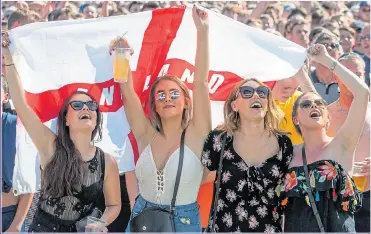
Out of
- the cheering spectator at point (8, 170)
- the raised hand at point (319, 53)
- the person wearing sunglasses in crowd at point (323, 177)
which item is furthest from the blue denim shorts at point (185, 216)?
the cheering spectator at point (8, 170)

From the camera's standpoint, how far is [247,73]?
567 cm

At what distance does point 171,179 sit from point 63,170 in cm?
60

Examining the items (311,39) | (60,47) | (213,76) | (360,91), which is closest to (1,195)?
(60,47)

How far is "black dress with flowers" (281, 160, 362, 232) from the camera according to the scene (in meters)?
4.81

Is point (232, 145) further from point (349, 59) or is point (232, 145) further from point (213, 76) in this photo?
point (349, 59)

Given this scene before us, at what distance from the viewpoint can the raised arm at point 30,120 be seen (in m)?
5.10

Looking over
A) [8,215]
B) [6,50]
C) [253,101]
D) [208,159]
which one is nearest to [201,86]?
[253,101]

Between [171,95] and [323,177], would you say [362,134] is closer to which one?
[323,177]

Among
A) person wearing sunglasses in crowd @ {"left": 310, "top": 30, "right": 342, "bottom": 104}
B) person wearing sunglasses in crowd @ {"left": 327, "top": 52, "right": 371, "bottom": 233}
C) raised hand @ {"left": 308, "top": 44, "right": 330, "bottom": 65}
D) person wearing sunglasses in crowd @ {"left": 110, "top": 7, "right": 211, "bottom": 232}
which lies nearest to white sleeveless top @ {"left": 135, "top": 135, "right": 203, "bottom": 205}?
person wearing sunglasses in crowd @ {"left": 110, "top": 7, "right": 211, "bottom": 232}

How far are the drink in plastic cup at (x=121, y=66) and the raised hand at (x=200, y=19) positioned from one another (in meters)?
0.45

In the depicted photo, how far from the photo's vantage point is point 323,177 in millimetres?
4820

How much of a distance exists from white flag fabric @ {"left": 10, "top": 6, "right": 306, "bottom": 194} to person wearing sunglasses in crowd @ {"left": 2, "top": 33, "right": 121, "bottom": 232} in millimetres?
307

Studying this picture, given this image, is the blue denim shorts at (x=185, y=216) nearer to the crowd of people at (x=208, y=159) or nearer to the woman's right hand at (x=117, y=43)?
the crowd of people at (x=208, y=159)

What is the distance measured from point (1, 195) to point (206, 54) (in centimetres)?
204
